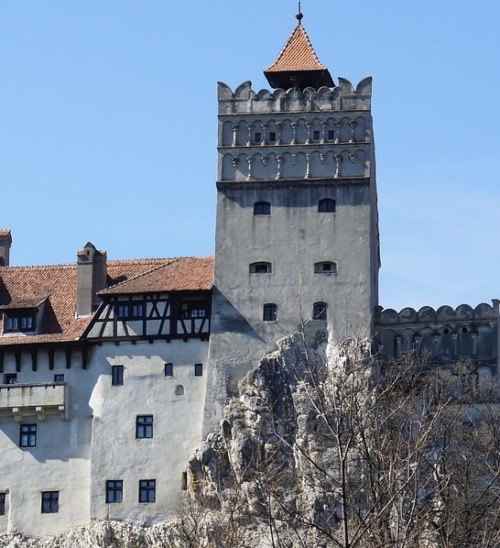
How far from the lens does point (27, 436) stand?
6544 cm

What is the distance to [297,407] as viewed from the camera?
62.2 meters

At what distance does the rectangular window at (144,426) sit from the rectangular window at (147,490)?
1638mm

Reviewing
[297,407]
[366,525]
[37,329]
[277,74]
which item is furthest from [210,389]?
[366,525]

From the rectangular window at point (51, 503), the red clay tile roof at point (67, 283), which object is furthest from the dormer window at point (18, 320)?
the rectangular window at point (51, 503)

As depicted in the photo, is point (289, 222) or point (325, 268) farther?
point (289, 222)

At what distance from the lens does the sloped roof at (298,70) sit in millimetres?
68994

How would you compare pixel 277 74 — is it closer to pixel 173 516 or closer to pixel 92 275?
pixel 92 275

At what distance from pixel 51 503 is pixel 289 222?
13.1m

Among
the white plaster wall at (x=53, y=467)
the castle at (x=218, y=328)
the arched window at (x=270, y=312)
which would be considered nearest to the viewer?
the castle at (x=218, y=328)

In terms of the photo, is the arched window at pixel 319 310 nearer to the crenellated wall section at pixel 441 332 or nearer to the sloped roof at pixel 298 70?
the crenellated wall section at pixel 441 332

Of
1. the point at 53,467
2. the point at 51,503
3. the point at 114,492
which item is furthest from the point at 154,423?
the point at 51,503

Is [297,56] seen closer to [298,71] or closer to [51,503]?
[298,71]

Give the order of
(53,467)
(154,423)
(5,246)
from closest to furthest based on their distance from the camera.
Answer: (154,423)
(53,467)
(5,246)

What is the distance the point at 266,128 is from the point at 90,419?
40.5 feet
